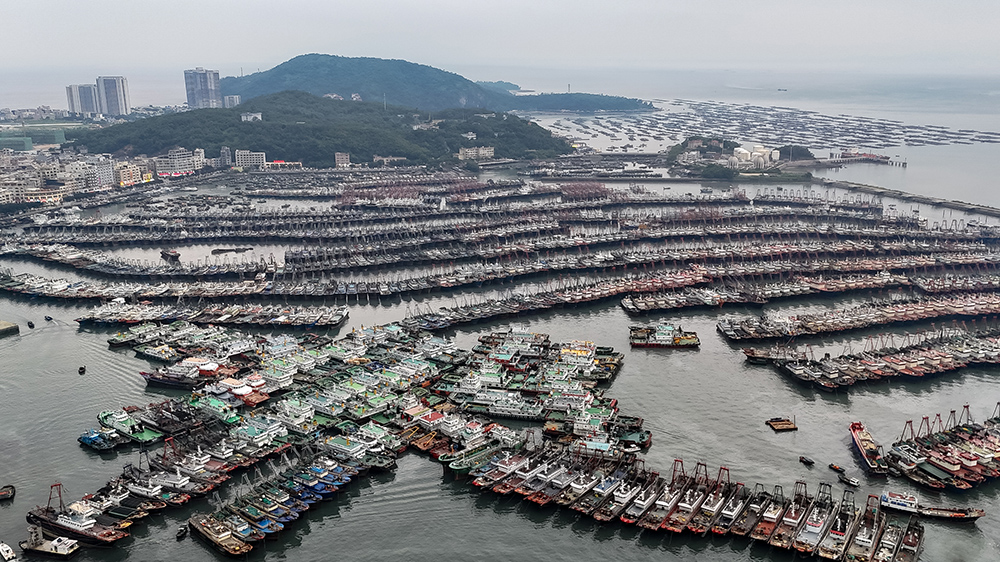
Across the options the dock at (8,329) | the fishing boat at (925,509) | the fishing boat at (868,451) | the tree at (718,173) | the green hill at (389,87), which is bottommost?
the fishing boat at (925,509)

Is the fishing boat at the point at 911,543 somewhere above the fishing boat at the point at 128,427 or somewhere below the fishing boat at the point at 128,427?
below

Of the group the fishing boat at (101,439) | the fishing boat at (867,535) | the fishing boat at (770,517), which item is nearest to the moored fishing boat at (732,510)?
the fishing boat at (770,517)

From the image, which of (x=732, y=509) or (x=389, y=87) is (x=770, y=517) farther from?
(x=389, y=87)

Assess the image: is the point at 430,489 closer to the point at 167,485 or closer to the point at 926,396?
the point at 167,485

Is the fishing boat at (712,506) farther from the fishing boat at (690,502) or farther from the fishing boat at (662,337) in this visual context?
the fishing boat at (662,337)

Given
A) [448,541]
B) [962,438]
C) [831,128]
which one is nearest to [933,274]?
[962,438]

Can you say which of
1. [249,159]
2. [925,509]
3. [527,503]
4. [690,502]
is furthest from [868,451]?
[249,159]
